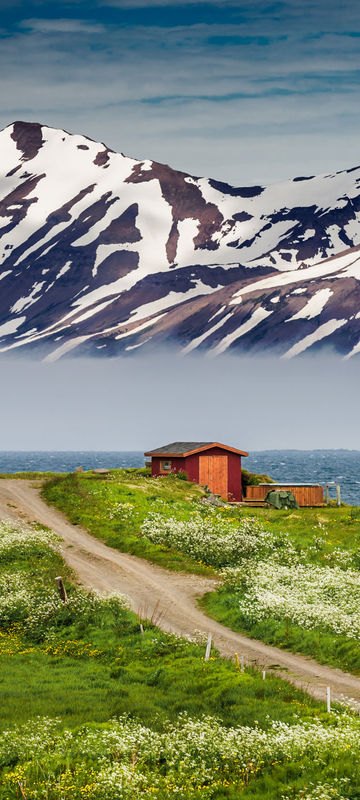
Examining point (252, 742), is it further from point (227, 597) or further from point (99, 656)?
point (227, 597)

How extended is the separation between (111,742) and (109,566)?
26164 millimetres

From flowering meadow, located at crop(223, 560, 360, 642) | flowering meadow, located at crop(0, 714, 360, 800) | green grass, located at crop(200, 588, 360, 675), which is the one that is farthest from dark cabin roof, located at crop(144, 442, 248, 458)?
flowering meadow, located at crop(0, 714, 360, 800)

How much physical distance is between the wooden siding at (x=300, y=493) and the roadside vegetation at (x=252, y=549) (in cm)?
725

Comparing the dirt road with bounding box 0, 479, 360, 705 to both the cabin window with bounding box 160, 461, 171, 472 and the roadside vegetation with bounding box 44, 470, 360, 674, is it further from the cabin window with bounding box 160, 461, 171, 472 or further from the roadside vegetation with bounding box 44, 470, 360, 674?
the cabin window with bounding box 160, 461, 171, 472

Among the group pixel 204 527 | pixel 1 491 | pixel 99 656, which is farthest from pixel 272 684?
pixel 1 491

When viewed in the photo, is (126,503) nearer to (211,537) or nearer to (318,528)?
(211,537)

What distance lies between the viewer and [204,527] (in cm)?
5428

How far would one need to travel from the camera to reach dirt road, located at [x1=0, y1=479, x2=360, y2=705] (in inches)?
1134

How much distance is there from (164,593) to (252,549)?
10.7 meters

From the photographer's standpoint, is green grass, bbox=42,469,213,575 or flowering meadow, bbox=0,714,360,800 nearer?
flowering meadow, bbox=0,714,360,800

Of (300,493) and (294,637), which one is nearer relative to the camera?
(294,637)

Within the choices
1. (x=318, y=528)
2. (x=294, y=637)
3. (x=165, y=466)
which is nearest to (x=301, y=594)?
(x=294, y=637)

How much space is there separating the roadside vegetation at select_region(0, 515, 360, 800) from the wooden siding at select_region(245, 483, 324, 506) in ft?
131

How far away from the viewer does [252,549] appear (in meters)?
50.0
